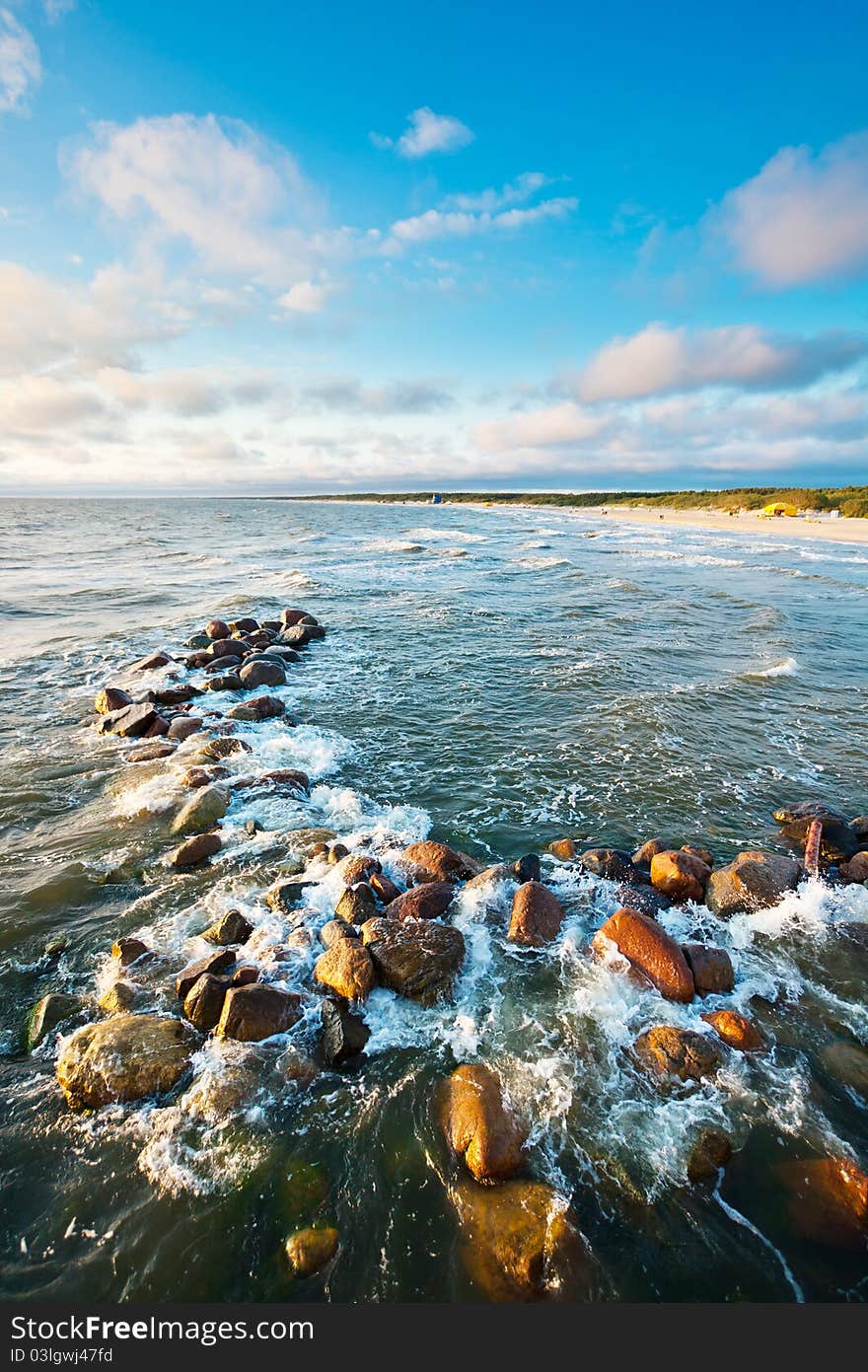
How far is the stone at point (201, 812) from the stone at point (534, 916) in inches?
193

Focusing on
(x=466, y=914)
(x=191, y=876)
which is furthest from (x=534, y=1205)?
(x=191, y=876)

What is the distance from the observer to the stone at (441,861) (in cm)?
754

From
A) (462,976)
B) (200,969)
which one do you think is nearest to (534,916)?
(462,976)

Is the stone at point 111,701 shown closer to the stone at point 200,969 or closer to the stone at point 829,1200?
the stone at point 200,969

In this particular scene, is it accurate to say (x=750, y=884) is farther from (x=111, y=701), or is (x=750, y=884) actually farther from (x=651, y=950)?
(x=111, y=701)

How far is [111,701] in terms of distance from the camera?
12.8 m

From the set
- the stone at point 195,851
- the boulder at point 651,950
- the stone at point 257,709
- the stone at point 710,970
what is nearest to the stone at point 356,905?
the stone at point 195,851

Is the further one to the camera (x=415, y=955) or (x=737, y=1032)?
(x=415, y=955)

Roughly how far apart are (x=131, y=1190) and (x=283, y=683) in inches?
472

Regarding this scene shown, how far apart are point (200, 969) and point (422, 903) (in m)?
2.55

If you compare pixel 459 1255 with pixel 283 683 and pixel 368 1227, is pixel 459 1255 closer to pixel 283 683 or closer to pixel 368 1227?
pixel 368 1227

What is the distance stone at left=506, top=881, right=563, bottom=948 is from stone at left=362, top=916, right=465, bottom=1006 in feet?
2.41

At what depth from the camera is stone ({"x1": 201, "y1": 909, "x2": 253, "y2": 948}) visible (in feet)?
20.9

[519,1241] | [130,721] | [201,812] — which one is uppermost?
[130,721]
